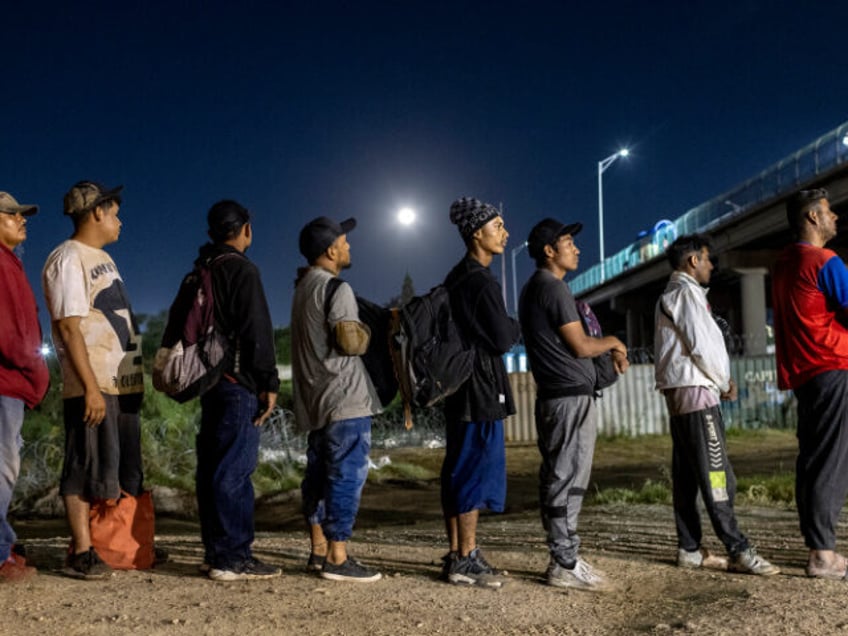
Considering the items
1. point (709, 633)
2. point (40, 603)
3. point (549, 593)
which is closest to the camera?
point (709, 633)

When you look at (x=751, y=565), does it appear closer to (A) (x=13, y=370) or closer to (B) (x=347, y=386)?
(B) (x=347, y=386)

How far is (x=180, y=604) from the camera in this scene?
4262 millimetres

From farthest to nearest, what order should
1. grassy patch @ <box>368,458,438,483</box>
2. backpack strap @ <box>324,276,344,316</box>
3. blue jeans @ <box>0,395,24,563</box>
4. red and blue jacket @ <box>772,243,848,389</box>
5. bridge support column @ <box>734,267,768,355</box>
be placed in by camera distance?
bridge support column @ <box>734,267,768,355</box> → grassy patch @ <box>368,458,438,483</box> → red and blue jacket @ <box>772,243,848,389</box> → backpack strap @ <box>324,276,344,316</box> → blue jeans @ <box>0,395,24,563</box>

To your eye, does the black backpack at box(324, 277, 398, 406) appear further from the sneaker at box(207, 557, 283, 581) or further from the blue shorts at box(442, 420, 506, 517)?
the sneaker at box(207, 557, 283, 581)

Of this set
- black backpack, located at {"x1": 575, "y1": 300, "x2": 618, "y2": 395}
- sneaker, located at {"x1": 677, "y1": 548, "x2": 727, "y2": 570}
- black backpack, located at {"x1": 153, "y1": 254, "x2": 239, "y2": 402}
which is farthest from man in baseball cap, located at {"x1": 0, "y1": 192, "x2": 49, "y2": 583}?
sneaker, located at {"x1": 677, "y1": 548, "x2": 727, "y2": 570}

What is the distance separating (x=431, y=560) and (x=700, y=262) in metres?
2.44

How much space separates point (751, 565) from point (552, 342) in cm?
169

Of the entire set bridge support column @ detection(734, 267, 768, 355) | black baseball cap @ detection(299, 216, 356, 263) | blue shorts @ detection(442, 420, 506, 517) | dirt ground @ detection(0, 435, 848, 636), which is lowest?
dirt ground @ detection(0, 435, 848, 636)

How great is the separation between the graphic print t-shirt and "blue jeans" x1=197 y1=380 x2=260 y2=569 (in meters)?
0.55

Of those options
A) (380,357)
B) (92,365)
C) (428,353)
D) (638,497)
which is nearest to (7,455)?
(92,365)

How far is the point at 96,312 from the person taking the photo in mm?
4871

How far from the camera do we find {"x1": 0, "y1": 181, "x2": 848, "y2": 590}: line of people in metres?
4.70

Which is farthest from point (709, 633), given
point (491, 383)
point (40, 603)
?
point (40, 603)

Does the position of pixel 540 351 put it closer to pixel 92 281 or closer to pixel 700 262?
pixel 700 262
